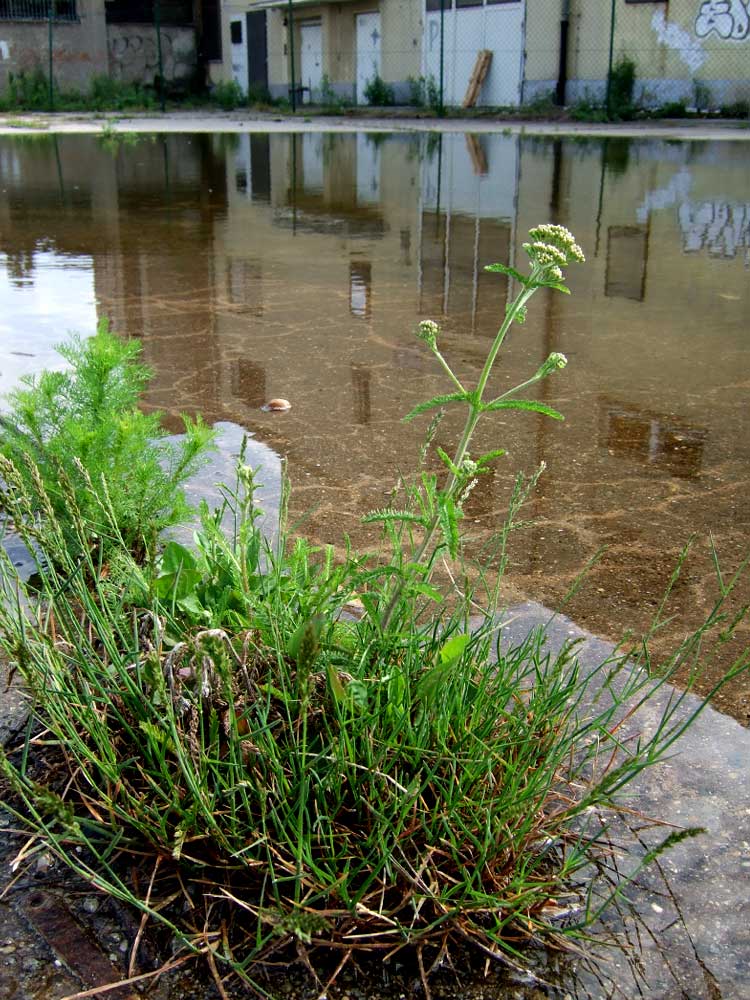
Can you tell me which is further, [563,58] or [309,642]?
[563,58]

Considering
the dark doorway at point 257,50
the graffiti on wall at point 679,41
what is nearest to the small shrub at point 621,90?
the graffiti on wall at point 679,41

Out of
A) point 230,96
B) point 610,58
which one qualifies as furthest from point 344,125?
point 230,96

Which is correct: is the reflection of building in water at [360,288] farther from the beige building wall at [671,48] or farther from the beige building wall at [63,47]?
Answer: the beige building wall at [63,47]

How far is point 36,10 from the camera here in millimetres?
33469

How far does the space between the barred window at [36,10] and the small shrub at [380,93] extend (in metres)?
10.7

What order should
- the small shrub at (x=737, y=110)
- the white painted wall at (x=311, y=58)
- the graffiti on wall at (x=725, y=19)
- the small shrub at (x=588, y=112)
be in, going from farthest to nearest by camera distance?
the white painted wall at (x=311, y=58) < the small shrub at (x=588, y=112) < the small shrub at (x=737, y=110) < the graffiti on wall at (x=725, y=19)

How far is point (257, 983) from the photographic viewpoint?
1692 millimetres

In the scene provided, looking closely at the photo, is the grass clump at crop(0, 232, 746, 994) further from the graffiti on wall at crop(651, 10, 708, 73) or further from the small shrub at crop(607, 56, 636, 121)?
the graffiti on wall at crop(651, 10, 708, 73)

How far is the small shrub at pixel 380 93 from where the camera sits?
95.6 ft

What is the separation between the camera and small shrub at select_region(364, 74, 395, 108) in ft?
95.6

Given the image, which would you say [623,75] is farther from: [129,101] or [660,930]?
[660,930]

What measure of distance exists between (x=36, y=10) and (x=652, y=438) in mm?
34877

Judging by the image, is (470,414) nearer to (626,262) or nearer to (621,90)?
(626,262)

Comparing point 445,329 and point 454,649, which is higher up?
point 454,649
